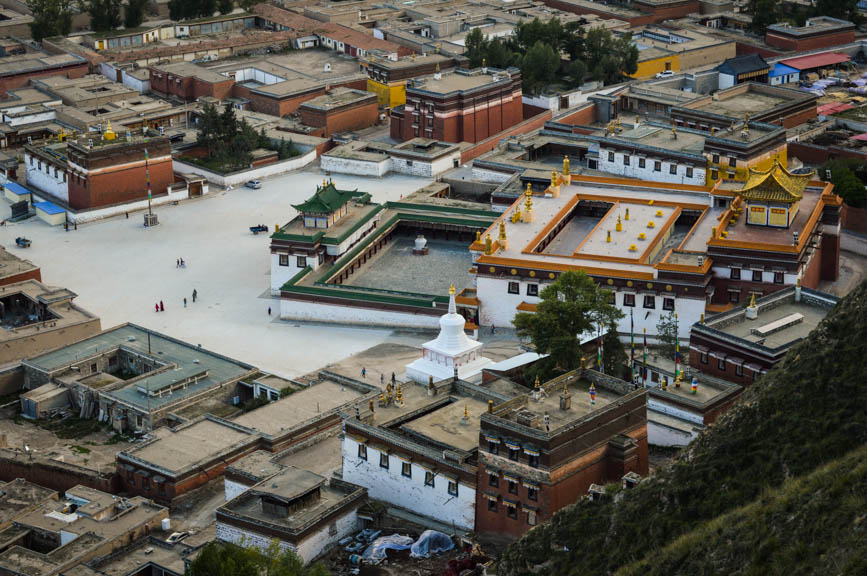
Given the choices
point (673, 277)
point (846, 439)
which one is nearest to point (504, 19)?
point (673, 277)

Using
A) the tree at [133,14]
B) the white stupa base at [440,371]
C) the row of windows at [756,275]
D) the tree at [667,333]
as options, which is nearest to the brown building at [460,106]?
the row of windows at [756,275]

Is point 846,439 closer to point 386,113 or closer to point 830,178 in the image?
point 830,178

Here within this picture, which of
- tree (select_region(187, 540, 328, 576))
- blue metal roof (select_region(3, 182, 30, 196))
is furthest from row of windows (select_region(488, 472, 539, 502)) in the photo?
blue metal roof (select_region(3, 182, 30, 196))

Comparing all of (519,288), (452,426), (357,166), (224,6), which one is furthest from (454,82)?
(452,426)

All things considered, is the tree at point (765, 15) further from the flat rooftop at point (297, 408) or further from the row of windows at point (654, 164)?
the flat rooftop at point (297, 408)

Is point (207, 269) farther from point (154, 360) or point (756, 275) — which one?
point (756, 275)
